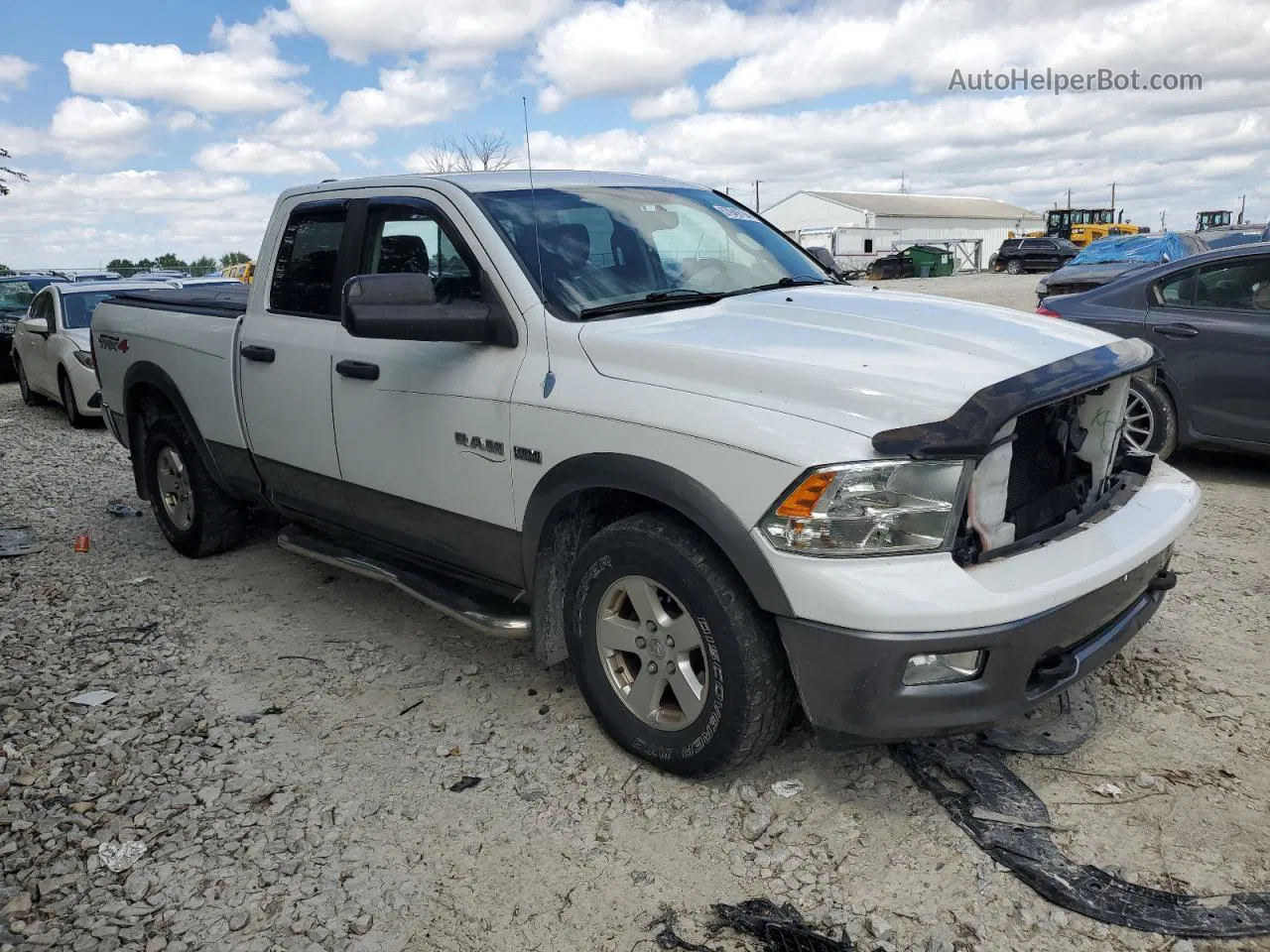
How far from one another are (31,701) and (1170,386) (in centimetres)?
643

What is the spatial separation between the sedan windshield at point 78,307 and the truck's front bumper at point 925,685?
10985mm

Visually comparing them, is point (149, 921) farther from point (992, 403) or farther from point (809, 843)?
point (992, 403)

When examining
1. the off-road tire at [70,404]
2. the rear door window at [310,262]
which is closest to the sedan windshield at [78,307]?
the off-road tire at [70,404]

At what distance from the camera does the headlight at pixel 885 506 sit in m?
2.54

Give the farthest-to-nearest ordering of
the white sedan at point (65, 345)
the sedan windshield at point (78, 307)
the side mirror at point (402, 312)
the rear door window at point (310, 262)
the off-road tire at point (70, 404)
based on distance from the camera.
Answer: the sedan windshield at point (78, 307) < the off-road tire at point (70, 404) < the white sedan at point (65, 345) < the rear door window at point (310, 262) < the side mirror at point (402, 312)

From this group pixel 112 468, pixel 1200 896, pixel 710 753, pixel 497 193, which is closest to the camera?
pixel 1200 896

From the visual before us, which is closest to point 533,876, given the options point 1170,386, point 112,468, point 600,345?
point 600,345

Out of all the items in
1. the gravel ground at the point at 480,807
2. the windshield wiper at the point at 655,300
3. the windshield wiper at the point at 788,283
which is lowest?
the gravel ground at the point at 480,807

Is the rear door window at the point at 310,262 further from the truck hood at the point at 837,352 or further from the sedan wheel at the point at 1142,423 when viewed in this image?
the sedan wheel at the point at 1142,423

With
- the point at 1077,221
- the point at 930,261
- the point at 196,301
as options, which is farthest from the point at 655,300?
the point at 1077,221

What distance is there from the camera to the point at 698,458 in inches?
109

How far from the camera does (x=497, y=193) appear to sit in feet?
12.2

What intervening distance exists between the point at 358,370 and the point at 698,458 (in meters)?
1.74

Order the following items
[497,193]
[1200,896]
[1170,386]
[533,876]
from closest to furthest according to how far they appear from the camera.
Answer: [1200,896], [533,876], [497,193], [1170,386]
